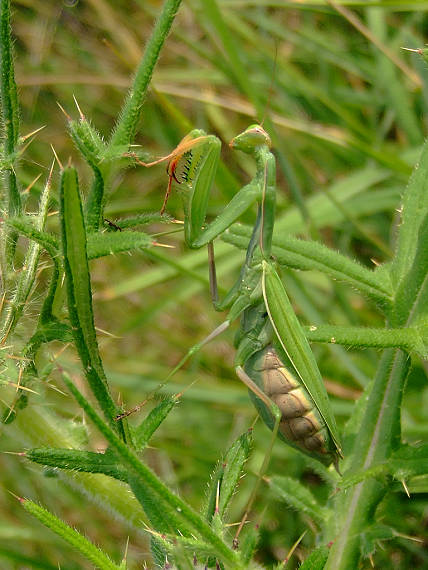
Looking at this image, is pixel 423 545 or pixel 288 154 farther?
pixel 288 154

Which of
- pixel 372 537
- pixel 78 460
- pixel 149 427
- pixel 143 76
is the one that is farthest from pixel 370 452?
pixel 143 76

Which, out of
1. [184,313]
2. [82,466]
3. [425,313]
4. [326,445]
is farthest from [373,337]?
[184,313]

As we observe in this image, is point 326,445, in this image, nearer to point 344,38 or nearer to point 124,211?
point 124,211

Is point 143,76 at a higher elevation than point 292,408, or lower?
higher

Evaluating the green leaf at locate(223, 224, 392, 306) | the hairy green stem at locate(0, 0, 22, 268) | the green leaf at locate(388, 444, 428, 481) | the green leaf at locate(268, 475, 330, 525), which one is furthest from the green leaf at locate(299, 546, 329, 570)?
the hairy green stem at locate(0, 0, 22, 268)

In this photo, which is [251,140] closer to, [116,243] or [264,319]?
[264,319]

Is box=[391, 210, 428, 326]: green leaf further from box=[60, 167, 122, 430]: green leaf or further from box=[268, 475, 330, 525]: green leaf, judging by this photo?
box=[60, 167, 122, 430]: green leaf

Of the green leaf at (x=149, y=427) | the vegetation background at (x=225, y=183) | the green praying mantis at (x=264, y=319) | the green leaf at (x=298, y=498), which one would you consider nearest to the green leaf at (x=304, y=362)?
the green praying mantis at (x=264, y=319)
